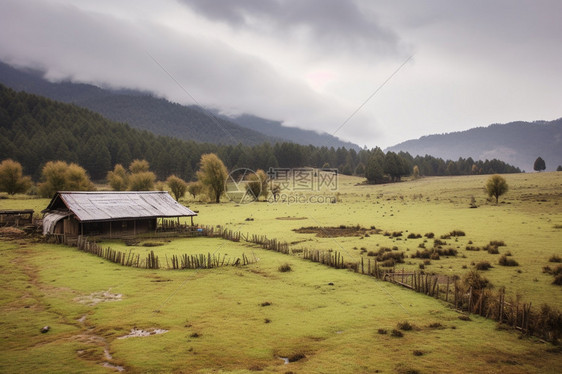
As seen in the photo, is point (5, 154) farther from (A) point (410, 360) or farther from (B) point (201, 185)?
(A) point (410, 360)

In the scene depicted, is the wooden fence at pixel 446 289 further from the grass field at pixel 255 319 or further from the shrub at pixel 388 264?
the shrub at pixel 388 264

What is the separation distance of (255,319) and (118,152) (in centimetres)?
14511

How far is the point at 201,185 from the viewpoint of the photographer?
9044 cm

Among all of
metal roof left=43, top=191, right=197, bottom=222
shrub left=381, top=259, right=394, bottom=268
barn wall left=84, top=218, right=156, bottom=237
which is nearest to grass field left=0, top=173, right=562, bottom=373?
shrub left=381, top=259, right=394, bottom=268

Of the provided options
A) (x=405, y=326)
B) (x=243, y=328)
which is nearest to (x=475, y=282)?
(x=405, y=326)

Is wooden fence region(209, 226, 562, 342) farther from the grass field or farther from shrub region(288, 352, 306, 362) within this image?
shrub region(288, 352, 306, 362)

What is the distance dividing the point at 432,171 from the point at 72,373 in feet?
Result: 600

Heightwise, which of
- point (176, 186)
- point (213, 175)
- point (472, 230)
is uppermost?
point (213, 175)

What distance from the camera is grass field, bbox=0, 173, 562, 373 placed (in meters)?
11.5

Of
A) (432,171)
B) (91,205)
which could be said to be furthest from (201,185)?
(432,171)

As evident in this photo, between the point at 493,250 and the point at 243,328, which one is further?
the point at 493,250

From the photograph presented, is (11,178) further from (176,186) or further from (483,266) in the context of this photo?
(483,266)

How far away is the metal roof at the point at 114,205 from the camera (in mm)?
36719

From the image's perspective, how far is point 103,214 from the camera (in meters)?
37.1
